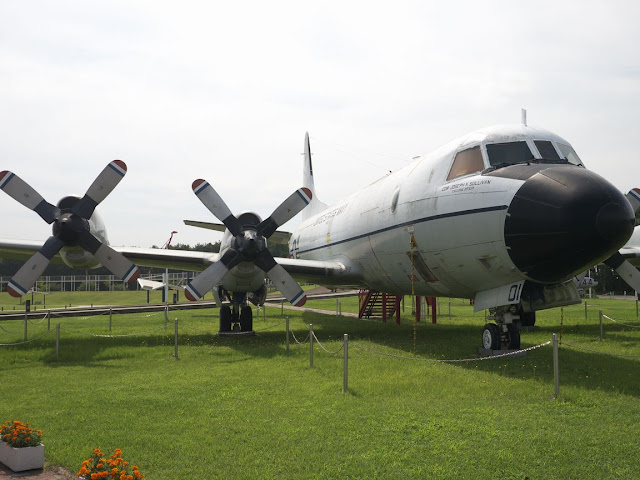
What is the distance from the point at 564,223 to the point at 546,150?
2801 millimetres

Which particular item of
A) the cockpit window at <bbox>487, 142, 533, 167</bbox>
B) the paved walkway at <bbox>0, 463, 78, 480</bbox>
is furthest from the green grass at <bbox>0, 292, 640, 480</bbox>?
the cockpit window at <bbox>487, 142, 533, 167</bbox>

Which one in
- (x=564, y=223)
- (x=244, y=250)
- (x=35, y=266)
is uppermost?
(x=564, y=223)

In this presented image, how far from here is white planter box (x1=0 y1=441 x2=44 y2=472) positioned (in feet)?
17.5

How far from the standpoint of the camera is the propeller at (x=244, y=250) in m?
14.9

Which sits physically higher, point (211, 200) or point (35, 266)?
point (211, 200)

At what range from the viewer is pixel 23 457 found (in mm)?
5363

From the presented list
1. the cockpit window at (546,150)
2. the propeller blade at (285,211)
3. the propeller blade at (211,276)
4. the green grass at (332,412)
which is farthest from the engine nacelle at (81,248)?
the cockpit window at (546,150)

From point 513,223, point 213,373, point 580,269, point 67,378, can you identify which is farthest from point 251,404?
point 580,269

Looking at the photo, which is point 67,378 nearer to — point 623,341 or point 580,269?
point 580,269

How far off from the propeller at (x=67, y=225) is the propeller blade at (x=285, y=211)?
3861mm

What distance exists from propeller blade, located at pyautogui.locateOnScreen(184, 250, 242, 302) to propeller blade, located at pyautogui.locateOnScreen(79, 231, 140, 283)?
1653mm

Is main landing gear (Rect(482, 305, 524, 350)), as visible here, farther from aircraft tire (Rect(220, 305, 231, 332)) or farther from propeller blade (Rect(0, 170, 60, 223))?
propeller blade (Rect(0, 170, 60, 223))

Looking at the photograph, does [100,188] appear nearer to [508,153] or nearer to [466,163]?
[466,163]

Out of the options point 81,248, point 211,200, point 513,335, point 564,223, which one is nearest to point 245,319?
point 211,200
